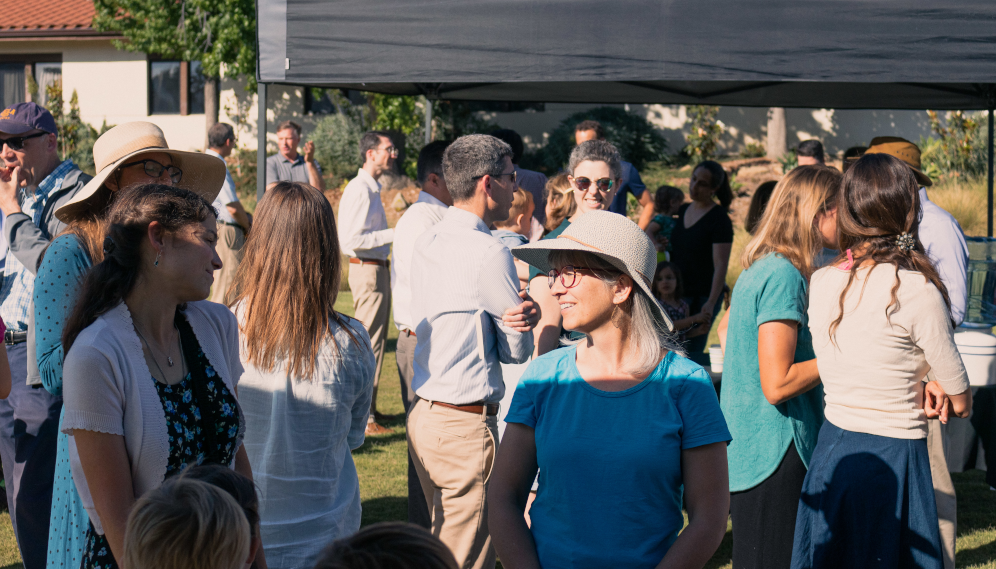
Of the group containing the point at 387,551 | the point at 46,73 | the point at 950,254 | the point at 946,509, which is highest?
the point at 46,73

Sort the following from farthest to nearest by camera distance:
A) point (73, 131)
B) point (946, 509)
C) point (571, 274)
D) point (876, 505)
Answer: point (73, 131)
point (946, 509)
point (876, 505)
point (571, 274)

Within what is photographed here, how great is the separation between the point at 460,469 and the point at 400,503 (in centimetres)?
179

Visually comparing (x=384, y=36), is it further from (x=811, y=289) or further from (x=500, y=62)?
(x=811, y=289)

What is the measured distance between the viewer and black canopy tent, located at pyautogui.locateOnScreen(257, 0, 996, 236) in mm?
3795

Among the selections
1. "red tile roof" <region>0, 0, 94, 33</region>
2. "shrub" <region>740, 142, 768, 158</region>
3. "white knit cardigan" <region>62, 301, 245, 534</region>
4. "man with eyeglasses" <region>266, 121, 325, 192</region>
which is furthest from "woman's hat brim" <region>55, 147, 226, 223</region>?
"red tile roof" <region>0, 0, 94, 33</region>

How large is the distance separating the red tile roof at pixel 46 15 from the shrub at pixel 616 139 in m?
14.2

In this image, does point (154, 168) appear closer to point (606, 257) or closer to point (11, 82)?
point (606, 257)

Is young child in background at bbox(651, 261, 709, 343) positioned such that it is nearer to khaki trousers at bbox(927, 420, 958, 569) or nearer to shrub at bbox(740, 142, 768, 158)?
khaki trousers at bbox(927, 420, 958, 569)

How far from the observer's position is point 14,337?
340 centimetres

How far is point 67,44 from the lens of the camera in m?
25.5

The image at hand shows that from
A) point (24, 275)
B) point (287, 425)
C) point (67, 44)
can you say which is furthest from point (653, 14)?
point (67, 44)

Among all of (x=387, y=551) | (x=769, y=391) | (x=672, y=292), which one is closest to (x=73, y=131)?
(x=672, y=292)

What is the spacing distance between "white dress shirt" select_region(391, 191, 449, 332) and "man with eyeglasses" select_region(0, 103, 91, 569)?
169cm

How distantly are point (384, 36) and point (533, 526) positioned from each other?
2926 mm
